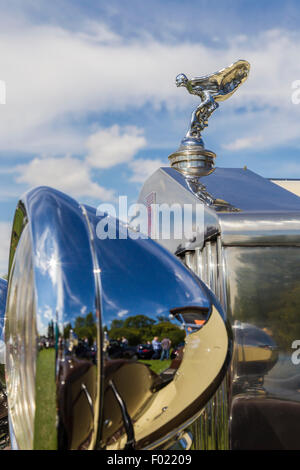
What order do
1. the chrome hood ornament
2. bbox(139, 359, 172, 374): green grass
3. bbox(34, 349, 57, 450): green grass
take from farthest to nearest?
the chrome hood ornament
bbox(139, 359, 172, 374): green grass
bbox(34, 349, 57, 450): green grass

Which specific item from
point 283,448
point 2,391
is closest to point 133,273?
point 283,448

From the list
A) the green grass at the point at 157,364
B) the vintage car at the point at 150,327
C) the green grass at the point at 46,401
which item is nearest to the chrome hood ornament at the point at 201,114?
the vintage car at the point at 150,327

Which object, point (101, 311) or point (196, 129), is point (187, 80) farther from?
point (101, 311)

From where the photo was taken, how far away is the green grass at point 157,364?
108 cm

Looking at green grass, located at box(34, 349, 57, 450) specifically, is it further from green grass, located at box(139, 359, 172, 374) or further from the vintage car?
green grass, located at box(139, 359, 172, 374)

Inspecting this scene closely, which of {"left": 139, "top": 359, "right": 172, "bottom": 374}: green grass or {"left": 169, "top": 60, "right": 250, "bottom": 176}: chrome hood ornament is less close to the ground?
{"left": 169, "top": 60, "right": 250, "bottom": 176}: chrome hood ornament

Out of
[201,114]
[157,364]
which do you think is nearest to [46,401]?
[157,364]

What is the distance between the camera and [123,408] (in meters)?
1.03

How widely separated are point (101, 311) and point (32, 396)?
29 centimetres

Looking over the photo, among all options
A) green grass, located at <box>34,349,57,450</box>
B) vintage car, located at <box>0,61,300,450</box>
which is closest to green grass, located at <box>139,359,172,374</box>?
vintage car, located at <box>0,61,300,450</box>

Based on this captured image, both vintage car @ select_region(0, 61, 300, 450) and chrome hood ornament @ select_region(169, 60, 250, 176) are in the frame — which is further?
chrome hood ornament @ select_region(169, 60, 250, 176)

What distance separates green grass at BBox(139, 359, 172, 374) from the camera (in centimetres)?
108

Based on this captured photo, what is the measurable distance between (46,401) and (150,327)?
0.94 feet

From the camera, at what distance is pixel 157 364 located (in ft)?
3.58
